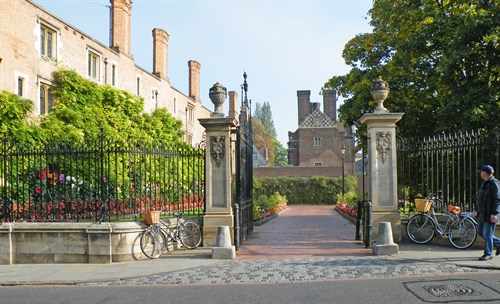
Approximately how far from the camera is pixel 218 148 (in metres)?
11.8

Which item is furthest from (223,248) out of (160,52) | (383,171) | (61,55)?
(160,52)

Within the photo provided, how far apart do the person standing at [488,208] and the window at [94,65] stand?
20952mm

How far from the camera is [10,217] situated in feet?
37.5

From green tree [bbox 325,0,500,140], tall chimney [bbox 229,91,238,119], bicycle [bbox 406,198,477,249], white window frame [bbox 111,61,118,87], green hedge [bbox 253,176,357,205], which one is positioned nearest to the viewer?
bicycle [bbox 406,198,477,249]

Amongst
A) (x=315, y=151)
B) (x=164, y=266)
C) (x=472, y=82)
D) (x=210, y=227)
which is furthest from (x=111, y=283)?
(x=315, y=151)

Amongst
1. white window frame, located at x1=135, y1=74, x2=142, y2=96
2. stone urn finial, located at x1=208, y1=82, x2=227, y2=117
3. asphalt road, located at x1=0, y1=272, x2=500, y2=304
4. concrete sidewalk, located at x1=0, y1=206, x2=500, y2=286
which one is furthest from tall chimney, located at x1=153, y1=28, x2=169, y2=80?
asphalt road, located at x1=0, y1=272, x2=500, y2=304

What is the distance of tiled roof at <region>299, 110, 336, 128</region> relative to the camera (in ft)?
203

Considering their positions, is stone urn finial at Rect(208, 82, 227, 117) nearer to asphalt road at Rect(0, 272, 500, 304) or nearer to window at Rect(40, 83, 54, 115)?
asphalt road at Rect(0, 272, 500, 304)

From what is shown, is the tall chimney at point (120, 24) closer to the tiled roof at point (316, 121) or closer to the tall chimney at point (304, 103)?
the tiled roof at point (316, 121)

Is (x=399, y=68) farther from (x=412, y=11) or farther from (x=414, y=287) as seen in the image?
(x=414, y=287)

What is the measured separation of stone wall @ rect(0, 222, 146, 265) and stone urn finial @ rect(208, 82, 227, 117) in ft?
10.6


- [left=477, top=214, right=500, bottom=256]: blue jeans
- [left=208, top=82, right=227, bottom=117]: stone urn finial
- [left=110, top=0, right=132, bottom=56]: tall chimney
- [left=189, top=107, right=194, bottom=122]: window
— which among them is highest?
[left=110, top=0, right=132, bottom=56]: tall chimney

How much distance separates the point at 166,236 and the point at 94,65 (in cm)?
1710

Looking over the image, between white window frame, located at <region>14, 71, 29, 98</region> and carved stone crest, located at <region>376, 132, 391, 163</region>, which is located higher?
white window frame, located at <region>14, 71, 29, 98</region>
